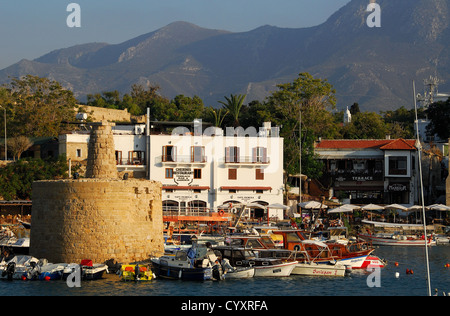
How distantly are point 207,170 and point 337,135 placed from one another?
26.9 metres

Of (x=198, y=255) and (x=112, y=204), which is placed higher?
(x=112, y=204)

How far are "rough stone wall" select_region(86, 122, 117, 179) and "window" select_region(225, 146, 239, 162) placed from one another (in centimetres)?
2597

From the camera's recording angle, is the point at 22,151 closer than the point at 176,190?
No

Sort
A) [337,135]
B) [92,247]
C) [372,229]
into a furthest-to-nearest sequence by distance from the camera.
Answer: [337,135]
[372,229]
[92,247]

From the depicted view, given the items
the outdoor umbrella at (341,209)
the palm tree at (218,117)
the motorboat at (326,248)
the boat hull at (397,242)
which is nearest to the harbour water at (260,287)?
the motorboat at (326,248)

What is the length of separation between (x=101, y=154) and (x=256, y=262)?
10.2m

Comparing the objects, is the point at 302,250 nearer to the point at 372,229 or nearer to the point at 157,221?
the point at 157,221

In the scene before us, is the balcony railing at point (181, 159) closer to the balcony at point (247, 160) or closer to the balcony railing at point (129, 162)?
the balcony railing at point (129, 162)

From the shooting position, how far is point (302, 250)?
43.0m

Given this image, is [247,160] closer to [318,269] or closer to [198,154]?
[198,154]

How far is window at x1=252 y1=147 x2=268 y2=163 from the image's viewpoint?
67.0m

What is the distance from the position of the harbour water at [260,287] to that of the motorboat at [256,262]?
2.00ft

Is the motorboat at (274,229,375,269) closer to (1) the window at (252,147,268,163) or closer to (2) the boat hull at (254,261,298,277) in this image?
(2) the boat hull at (254,261,298,277)

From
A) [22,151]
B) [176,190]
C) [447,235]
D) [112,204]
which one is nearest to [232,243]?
[112,204]
